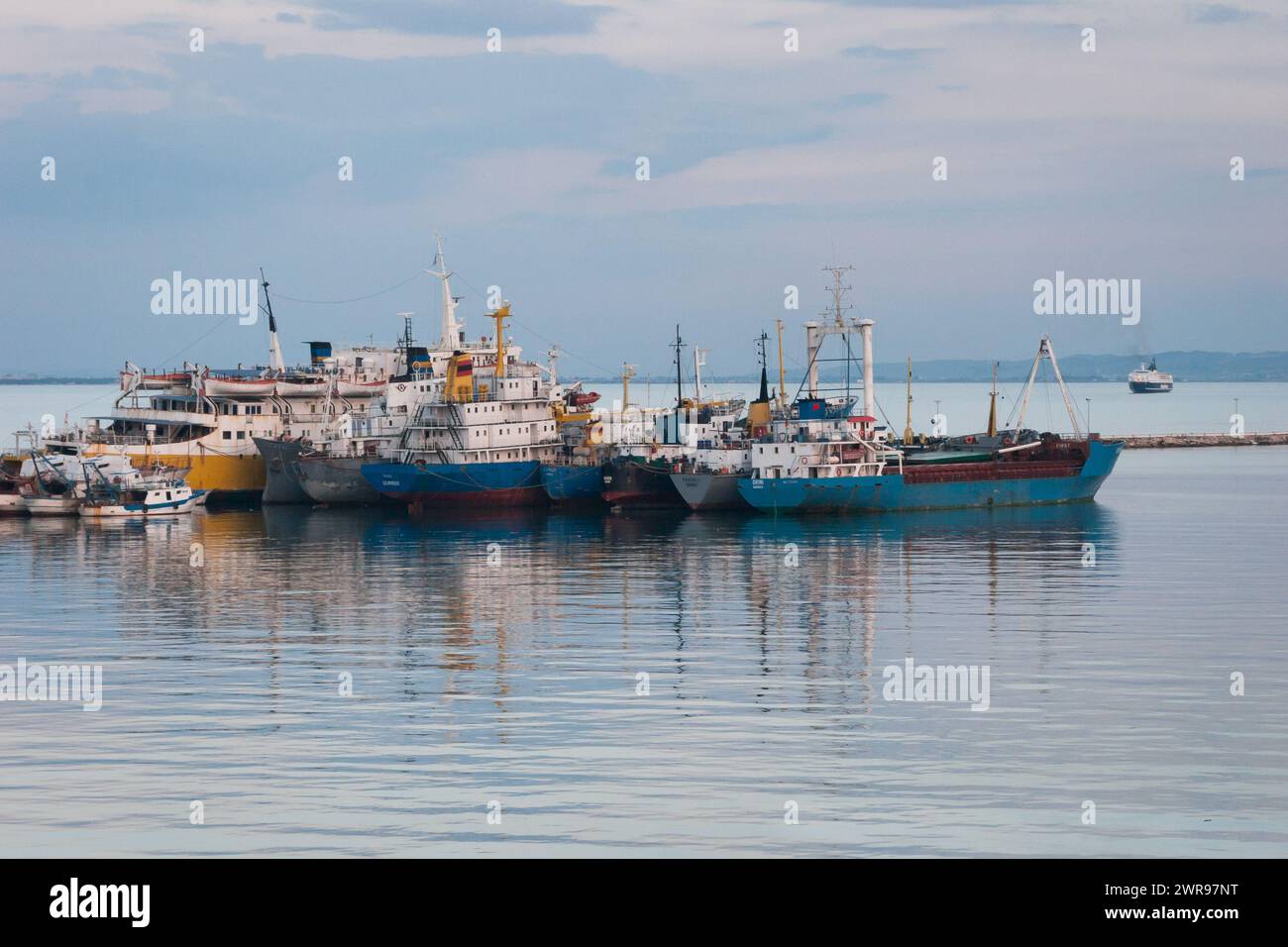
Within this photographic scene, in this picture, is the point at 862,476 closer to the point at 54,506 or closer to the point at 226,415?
the point at 226,415

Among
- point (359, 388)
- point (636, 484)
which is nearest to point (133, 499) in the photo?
point (359, 388)

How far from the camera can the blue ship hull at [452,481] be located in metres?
76.1

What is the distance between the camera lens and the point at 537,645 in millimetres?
36500

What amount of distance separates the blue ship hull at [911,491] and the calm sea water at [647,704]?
12355 mm

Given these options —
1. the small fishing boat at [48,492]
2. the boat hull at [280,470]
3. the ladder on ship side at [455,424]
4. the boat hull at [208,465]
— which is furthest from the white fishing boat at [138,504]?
the ladder on ship side at [455,424]

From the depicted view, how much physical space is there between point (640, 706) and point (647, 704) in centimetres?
24

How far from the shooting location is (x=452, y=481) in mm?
76250

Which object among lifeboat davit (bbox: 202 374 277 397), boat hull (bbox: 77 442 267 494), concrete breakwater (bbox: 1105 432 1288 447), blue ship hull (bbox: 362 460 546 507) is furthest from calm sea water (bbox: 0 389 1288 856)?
concrete breakwater (bbox: 1105 432 1288 447)

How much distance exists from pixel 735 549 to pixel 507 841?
129ft

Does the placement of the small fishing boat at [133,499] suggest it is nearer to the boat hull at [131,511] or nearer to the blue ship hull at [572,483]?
the boat hull at [131,511]

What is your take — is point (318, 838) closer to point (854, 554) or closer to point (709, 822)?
point (709, 822)
